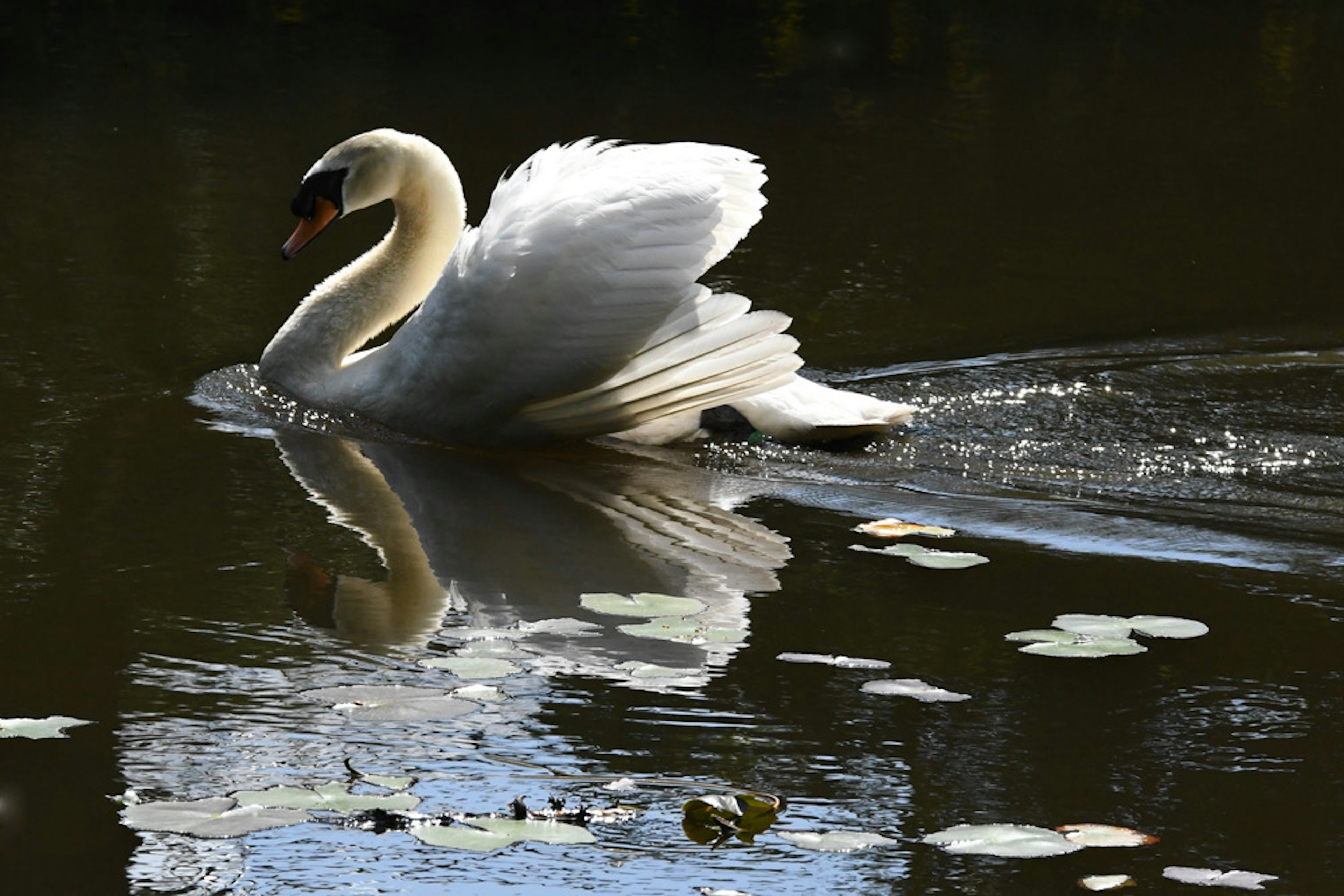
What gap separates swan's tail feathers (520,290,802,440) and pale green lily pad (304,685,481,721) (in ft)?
7.08

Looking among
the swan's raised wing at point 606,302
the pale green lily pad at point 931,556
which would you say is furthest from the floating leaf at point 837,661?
the swan's raised wing at point 606,302

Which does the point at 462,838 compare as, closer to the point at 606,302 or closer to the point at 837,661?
the point at 837,661

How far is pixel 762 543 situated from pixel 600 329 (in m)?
1.03

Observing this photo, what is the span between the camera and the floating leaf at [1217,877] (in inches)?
133

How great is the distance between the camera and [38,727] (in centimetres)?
402

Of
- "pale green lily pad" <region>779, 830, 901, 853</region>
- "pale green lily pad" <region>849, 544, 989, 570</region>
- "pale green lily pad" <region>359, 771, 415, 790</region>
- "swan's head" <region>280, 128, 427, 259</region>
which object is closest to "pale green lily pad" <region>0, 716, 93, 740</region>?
"pale green lily pad" <region>359, 771, 415, 790</region>

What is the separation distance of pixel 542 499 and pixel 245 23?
12660 millimetres

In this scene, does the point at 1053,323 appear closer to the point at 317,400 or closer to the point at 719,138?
the point at 317,400

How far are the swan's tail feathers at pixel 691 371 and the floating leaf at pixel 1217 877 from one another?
2.80m

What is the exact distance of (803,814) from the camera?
368 centimetres

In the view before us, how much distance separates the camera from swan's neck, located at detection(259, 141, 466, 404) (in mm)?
7137

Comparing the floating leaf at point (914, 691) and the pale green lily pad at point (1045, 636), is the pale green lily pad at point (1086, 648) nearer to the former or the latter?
the pale green lily pad at point (1045, 636)

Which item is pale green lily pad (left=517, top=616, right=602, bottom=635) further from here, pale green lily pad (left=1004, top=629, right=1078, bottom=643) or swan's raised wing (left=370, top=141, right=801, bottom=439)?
swan's raised wing (left=370, top=141, right=801, bottom=439)

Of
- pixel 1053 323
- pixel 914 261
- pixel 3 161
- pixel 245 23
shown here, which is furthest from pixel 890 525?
pixel 245 23
